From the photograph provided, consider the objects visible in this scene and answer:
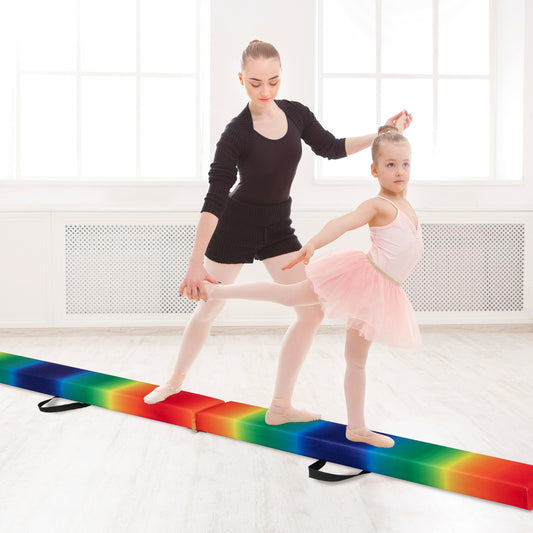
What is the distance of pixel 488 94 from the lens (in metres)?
4.43

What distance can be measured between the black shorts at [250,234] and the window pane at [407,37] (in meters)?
2.73

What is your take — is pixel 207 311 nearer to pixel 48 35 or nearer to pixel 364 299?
pixel 364 299

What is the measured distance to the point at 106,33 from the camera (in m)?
4.26

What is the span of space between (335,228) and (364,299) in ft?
0.67

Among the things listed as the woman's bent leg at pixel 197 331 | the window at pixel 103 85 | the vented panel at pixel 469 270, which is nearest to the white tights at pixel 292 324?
the woman's bent leg at pixel 197 331

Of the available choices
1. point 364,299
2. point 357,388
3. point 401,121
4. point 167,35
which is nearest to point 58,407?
point 357,388

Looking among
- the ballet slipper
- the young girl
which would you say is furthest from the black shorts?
the ballet slipper

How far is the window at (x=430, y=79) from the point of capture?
14.1ft

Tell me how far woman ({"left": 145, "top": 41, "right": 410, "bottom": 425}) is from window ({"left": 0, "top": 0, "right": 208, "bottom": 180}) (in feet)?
7.75

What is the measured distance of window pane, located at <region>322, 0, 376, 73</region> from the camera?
4.29 metres

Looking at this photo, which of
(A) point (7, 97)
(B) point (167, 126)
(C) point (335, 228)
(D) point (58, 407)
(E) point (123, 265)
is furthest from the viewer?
(B) point (167, 126)

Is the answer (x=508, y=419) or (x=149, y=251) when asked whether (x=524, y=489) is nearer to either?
(x=508, y=419)

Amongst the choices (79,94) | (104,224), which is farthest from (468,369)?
(79,94)

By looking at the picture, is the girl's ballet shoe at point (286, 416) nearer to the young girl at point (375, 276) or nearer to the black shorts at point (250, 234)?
the young girl at point (375, 276)
